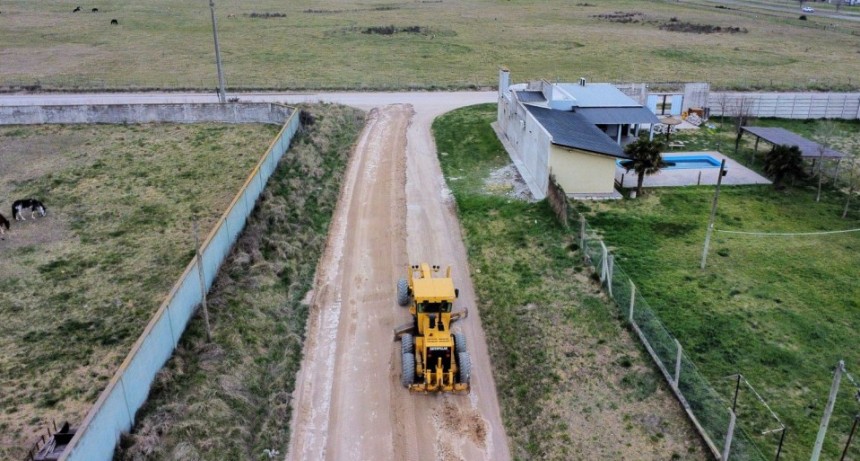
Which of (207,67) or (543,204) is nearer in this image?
(543,204)

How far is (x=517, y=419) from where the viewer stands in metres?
16.3

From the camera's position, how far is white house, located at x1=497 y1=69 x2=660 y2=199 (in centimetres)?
2953

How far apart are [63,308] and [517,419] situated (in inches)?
564

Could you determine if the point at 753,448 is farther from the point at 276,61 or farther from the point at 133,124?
the point at 276,61

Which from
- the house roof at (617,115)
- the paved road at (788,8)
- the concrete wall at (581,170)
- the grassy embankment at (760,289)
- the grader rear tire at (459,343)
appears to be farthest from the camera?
the paved road at (788,8)

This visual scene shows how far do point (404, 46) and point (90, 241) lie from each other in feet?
165

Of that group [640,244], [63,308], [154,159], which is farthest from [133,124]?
[640,244]

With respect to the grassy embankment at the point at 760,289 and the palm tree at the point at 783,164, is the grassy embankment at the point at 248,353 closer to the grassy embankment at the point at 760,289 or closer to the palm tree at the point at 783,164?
the grassy embankment at the point at 760,289

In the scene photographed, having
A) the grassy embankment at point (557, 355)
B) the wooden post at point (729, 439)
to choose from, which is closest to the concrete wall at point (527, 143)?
the grassy embankment at point (557, 355)

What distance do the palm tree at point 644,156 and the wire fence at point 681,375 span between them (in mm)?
8527

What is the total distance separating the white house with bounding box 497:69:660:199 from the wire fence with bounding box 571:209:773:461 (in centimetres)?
749

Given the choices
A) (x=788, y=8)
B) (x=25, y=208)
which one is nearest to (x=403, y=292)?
(x=25, y=208)

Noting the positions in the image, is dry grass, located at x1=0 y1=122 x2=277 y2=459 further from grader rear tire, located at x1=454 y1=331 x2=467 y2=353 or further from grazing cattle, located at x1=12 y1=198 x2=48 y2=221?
grader rear tire, located at x1=454 y1=331 x2=467 y2=353

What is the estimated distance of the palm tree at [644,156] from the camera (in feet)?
96.7
